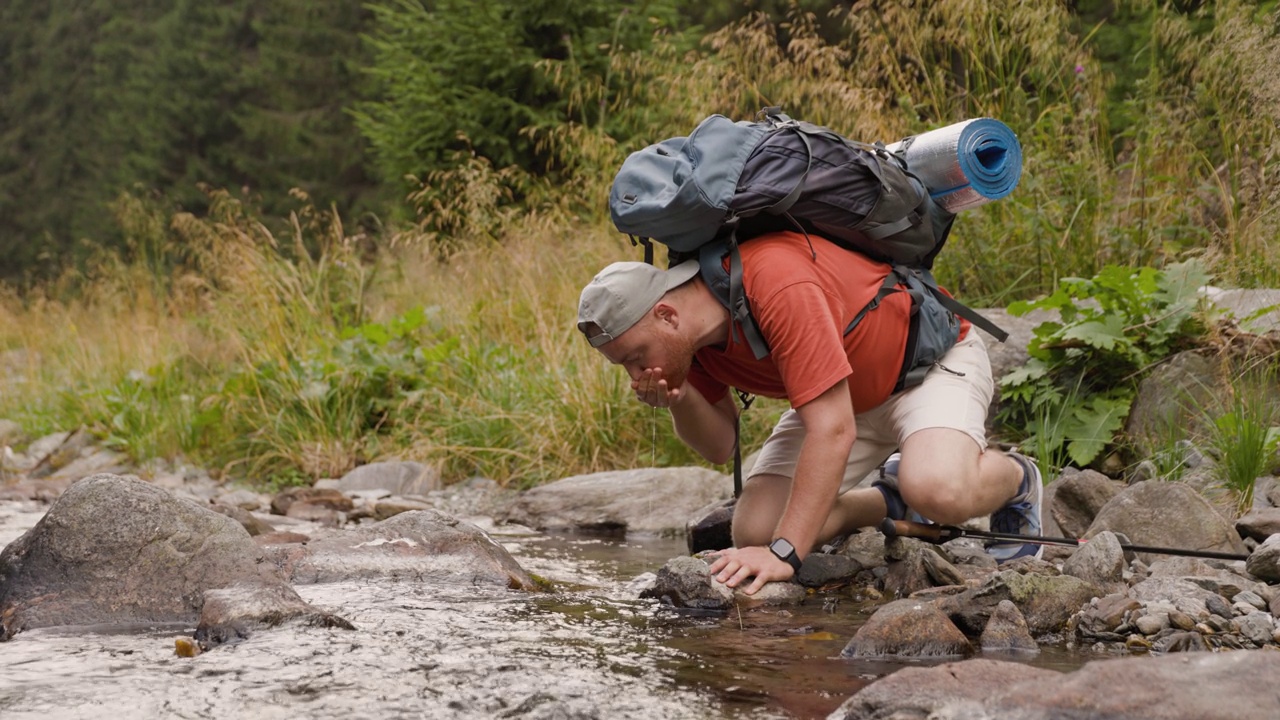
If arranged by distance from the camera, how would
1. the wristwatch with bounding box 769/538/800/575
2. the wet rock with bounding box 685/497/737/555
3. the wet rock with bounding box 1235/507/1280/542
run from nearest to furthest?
the wristwatch with bounding box 769/538/800/575, the wet rock with bounding box 1235/507/1280/542, the wet rock with bounding box 685/497/737/555

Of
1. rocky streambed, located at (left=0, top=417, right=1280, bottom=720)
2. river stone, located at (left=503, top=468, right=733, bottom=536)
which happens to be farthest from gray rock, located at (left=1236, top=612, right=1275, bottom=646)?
river stone, located at (left=503, top=468, right=733, bottom=536)

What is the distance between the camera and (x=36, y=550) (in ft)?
10.5

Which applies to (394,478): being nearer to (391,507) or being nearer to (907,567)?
(391,507)

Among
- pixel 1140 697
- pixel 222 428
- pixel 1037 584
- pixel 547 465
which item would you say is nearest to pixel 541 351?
pixel 547 465

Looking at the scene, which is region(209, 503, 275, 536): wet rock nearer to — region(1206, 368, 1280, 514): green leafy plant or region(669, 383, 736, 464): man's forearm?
region(669, 383, 736, 464): man's forearm

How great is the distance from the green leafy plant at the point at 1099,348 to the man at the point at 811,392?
97cm

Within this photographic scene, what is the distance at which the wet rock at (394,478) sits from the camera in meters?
6.20

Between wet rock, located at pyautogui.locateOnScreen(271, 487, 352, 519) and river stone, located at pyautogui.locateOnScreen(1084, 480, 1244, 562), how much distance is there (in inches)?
131

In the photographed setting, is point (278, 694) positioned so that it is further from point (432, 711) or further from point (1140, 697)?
point (1140, 697)

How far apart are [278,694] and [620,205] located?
147 cm

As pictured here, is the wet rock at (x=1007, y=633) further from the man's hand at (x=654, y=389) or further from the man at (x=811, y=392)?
the man's hand at (x=654, y=389)

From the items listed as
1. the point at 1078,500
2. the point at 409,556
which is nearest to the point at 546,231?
the point at 409,556

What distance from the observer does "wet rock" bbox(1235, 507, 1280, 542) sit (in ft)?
11.9

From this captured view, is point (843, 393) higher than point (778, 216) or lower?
lower
